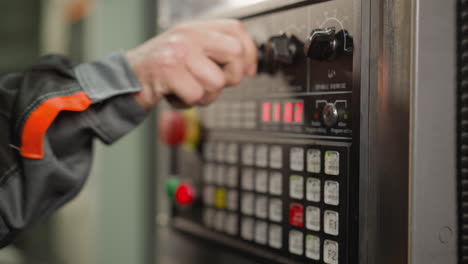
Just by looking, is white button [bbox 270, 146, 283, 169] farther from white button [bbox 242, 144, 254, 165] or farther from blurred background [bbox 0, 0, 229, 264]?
blurred background [bbox 0, 0, 229, 264]

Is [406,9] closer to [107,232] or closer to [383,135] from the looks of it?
[383,135]

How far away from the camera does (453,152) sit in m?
0.50

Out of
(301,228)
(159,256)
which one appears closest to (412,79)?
(301,228)

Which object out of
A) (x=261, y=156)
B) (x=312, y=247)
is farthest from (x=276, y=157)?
(x=312, y=247)

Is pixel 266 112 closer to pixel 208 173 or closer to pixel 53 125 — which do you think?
pixel 208 173

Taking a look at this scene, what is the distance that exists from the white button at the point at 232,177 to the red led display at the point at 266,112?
4.1 inches

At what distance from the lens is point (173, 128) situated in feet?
2.64

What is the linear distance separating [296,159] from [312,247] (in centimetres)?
12

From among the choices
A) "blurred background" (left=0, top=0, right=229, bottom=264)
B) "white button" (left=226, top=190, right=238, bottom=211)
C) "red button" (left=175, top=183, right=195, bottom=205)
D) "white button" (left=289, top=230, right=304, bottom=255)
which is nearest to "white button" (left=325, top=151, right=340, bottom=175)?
"white button" (left=289, top=230, right=304, bottom=255)

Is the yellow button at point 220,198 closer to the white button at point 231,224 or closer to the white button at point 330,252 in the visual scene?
the white button at point 231,224

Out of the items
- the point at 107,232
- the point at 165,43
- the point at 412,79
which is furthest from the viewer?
the point at 107,232

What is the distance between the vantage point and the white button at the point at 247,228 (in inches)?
26.0

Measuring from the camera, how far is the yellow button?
721mm

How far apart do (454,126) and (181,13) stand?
53 centimetres
